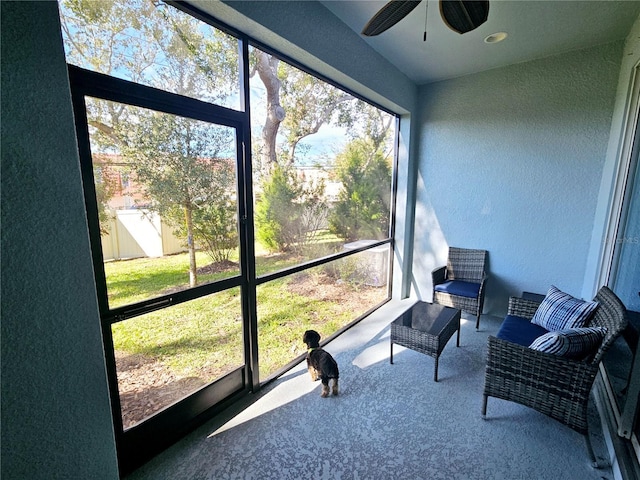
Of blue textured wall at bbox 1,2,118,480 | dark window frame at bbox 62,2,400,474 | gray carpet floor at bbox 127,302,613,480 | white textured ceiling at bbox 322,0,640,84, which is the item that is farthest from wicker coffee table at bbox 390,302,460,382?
white textured ceiling at bbox 322,0,640,84

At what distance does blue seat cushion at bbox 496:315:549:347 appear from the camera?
6.99ft

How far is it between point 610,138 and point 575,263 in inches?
50.1

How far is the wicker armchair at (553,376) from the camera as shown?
1.58 m

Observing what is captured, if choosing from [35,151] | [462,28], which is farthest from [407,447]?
[462,28]

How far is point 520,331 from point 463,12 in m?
2.25

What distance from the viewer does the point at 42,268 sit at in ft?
3.20

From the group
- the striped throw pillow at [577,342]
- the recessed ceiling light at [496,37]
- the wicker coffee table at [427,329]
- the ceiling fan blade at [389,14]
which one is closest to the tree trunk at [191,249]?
the ceiling fan blade at [389,14]

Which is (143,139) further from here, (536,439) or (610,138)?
(610,138)

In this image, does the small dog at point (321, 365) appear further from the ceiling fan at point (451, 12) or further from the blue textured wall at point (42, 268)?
the ceiling fan at point (451, 12)

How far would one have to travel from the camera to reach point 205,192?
1.75 m

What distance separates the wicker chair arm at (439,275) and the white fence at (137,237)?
289cm

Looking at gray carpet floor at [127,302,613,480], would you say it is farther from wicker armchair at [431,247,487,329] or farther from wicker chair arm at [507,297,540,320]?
wicker armchair at [431,247,487,329]

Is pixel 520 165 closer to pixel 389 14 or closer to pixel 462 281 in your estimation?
pixel 462 281

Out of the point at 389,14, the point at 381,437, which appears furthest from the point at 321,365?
the point at 389,14
